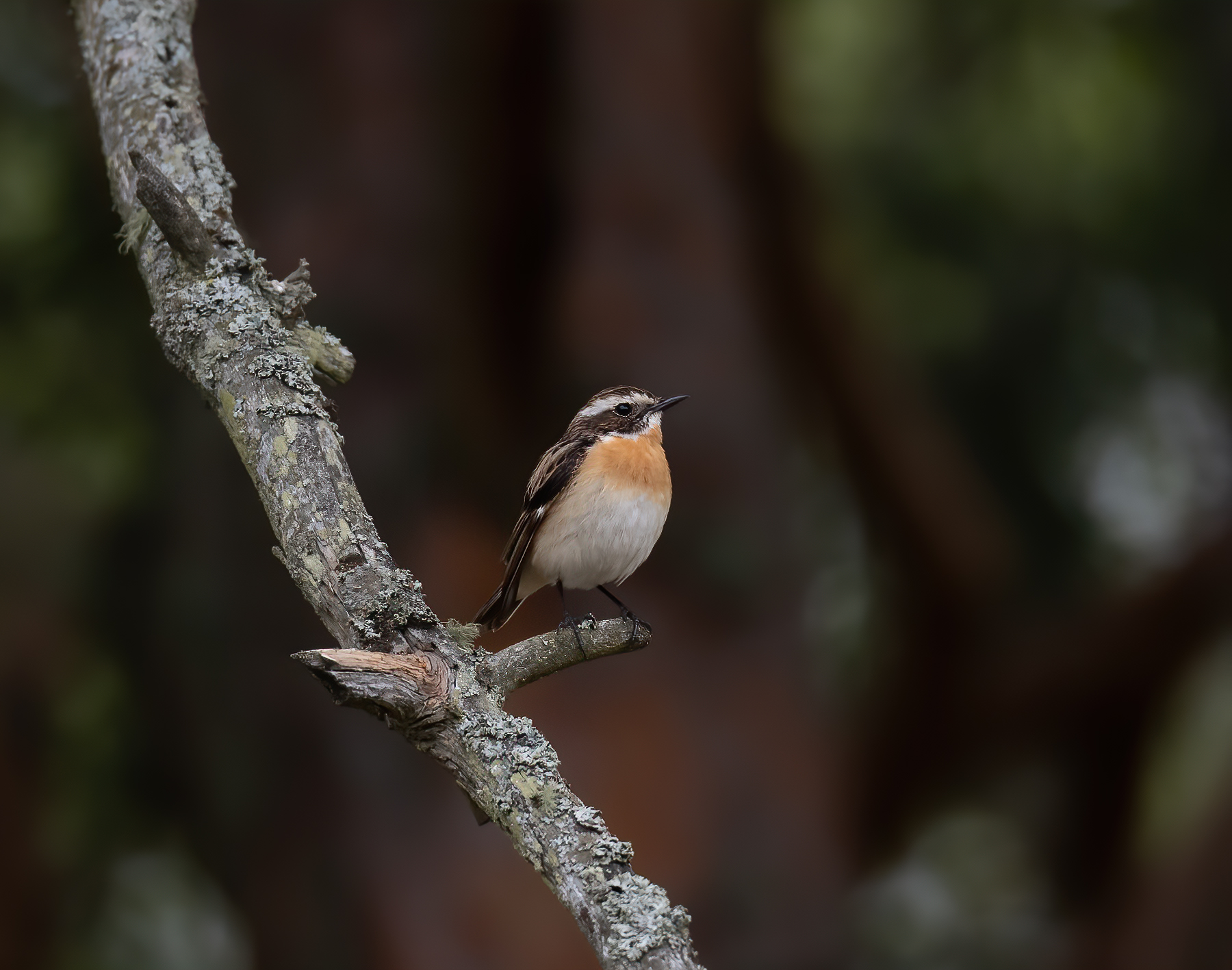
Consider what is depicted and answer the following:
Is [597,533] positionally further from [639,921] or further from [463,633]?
[639,921]

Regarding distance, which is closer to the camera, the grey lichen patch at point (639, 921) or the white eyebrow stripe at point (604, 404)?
the grey lichen patch at point (639, 921)

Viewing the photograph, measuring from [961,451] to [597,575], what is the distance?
16.3 ft

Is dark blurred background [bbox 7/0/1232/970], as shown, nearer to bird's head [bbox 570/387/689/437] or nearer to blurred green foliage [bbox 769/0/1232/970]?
blurred green foliage [bbox 769/0/1232/970]

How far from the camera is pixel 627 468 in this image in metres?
4.88

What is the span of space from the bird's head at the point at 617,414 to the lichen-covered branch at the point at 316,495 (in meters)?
1.57

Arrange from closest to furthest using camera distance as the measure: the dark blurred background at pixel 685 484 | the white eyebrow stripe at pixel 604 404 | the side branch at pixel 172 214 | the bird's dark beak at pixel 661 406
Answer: the side branch at pixel 172 214
the bird's dark beak at pixel 661 406
the white eyebrow stripe at pixel 604 404
the dark blurred background at pixel 685 484

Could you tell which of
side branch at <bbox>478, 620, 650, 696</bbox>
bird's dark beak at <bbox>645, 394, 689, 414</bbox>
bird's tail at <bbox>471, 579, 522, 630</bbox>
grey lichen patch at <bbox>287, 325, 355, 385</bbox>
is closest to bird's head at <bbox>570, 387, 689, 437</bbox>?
bird's dark beak at <bbox>645, 394, 689, 414</bbox>

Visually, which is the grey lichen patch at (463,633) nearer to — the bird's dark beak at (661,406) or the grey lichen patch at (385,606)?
the grey lichen patch at (385,606)

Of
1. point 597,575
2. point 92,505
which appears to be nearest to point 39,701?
point 92,505

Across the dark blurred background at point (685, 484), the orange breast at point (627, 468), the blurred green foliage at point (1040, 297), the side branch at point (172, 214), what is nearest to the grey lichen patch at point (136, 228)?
the side branch at point (172, 214)

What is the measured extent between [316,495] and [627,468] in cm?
196

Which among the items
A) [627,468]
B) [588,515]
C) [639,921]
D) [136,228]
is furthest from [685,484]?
[639,921]

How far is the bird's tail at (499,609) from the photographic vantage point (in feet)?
15.6

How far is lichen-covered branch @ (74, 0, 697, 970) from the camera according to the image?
2.46 m
